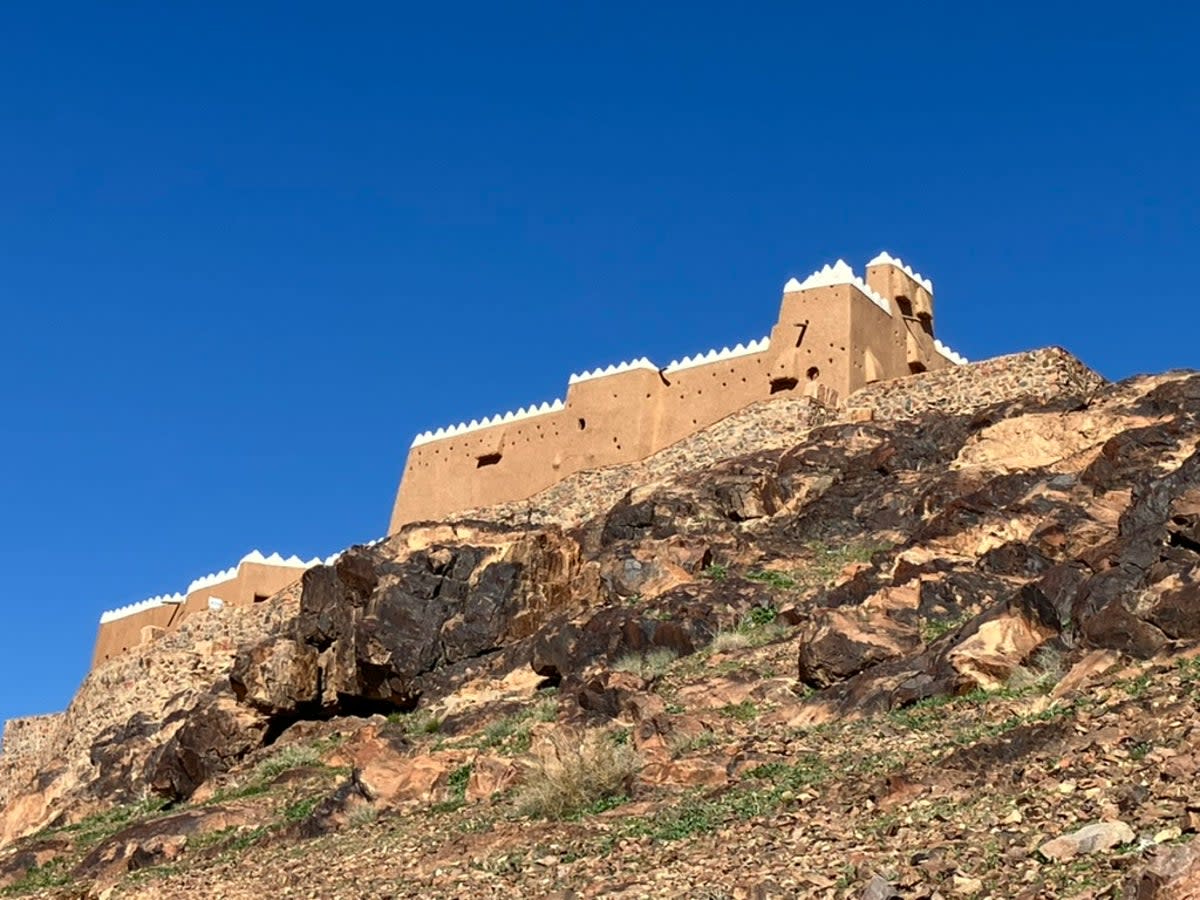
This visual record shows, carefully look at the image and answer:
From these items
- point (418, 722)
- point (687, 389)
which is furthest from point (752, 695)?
point (687, 389)

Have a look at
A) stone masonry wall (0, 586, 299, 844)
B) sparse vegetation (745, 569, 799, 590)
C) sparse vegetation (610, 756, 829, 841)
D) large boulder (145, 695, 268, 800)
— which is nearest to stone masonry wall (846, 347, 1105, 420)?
sparse vegetation (745, 569, 799, 590)

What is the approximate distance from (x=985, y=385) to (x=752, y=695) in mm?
14374

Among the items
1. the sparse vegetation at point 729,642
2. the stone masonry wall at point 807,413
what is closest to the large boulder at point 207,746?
the stone masonry wall at point 807,413

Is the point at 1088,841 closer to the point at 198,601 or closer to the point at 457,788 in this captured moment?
the point at 457,788

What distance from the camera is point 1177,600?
13.2 m

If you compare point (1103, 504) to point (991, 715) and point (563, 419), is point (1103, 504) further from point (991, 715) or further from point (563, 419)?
point (563, 419)

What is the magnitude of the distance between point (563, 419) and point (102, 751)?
12.5 m

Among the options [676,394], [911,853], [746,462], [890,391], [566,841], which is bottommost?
[911,853]

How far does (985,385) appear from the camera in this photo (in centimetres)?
2905

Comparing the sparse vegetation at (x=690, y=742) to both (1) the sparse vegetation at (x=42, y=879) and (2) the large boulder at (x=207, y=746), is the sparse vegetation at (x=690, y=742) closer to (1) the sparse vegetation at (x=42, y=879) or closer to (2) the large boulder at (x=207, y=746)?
(1) the sparse vegetation at (x=42, y=879)

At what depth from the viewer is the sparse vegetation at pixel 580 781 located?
13461mm

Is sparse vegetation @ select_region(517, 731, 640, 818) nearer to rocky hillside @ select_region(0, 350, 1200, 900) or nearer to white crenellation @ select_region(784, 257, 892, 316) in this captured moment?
rocky hillside @ select_region(0, 350, 1200, 900)

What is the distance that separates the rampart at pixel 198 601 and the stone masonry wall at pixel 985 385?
15.4 metres

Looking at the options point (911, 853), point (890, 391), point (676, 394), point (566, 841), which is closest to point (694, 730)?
point (566, 841)
